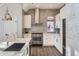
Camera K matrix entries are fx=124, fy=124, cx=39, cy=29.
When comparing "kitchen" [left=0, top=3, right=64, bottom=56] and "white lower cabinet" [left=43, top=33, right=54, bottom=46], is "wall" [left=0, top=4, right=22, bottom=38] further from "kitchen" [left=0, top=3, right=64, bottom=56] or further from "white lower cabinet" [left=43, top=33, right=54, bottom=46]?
"white lower cabinet" [left=43, top=33, right=54, bottom=46]

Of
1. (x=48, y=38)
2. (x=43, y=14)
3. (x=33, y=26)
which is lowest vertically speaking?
(x=48, y=38)

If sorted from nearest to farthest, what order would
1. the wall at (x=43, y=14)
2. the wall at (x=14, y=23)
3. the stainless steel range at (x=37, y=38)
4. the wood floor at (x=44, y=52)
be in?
the wood floor at (x=44, y=52) → the wall at (x=14, y=23) → the wall at (x=43, y=14) → the stainless steel range at (x=37, y=38)

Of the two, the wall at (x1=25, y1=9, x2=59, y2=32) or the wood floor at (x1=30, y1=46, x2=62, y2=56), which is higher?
the wall at (x1=25, y1=9, x2=59, y2=32)

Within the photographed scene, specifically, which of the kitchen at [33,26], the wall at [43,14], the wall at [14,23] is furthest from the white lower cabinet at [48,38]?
the wall at [14,23]

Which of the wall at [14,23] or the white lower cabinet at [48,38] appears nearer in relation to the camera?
the wall at [14,23]

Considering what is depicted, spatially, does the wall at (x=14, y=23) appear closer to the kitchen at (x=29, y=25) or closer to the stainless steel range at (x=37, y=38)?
the kitchen at (x=29, y=25)

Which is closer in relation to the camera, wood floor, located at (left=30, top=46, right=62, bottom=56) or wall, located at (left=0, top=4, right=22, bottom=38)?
wood floor, located at (left=30, top=46, right=62, bottom=56)

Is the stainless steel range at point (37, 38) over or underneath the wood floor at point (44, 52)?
over

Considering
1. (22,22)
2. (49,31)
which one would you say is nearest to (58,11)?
(49,31)

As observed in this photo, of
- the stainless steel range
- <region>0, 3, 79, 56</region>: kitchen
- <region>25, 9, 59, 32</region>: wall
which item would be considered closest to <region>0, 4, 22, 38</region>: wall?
<region>0, 3, 79, 56</region>: kitchen

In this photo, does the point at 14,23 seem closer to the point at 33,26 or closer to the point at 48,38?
the point at 33,26

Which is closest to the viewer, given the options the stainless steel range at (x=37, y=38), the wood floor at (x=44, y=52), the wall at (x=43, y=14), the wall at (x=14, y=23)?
the wood floor at (x=44, y=52)

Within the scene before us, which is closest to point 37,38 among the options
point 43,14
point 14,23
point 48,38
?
point 48,38

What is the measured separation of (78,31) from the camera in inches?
63.7
